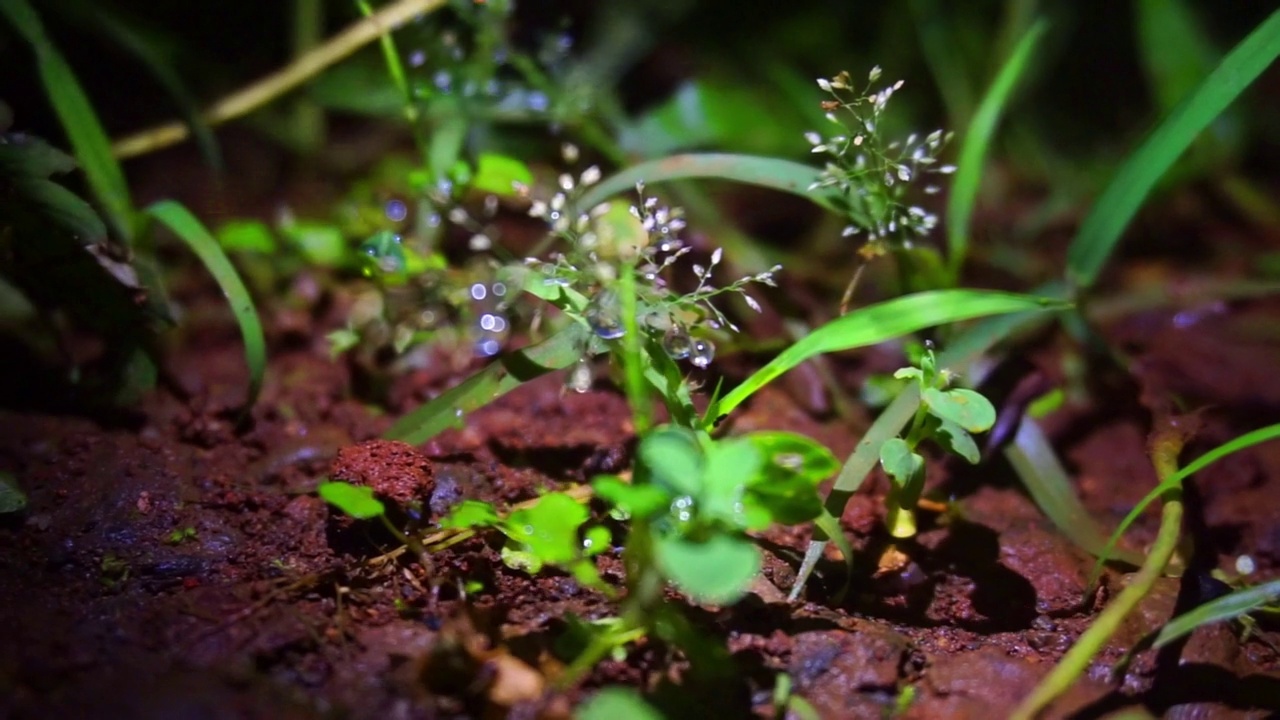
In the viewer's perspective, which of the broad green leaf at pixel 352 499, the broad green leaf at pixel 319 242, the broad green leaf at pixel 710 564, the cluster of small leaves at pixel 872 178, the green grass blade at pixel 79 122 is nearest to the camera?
the broad green leaf at pixel 710 564

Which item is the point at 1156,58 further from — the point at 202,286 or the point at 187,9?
the point at 187,9

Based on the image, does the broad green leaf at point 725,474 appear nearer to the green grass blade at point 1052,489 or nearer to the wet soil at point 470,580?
the wet soil at point 470,580

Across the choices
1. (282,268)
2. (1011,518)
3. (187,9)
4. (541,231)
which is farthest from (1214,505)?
(187,9)

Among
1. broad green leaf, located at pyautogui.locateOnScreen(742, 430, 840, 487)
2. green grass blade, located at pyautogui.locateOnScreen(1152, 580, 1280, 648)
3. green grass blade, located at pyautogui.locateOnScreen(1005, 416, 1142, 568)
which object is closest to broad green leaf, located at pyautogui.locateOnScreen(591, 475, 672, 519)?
broad green leaf, located at pyautogui.locateOnScreen(742, 430, 840, 487)

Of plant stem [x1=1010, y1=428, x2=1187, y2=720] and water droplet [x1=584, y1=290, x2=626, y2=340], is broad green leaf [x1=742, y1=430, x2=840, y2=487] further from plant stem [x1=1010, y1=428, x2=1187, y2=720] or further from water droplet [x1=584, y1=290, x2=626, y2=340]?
plant stem [x1=1010, y1=428, x2=1187, y2=720]

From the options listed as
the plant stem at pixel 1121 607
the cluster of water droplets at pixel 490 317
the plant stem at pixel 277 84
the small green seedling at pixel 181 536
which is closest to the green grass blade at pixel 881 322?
the plant stem at pixel 1121 607
